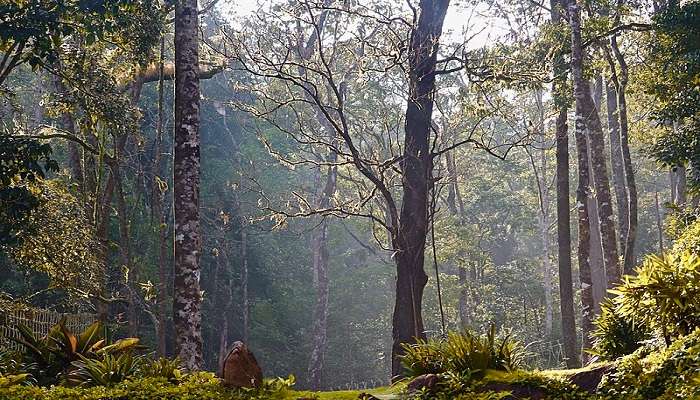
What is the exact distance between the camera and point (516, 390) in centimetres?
604

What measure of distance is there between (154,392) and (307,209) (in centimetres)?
721

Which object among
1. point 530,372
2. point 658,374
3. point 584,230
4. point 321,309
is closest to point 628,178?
point 584,230

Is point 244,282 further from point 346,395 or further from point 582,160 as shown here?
point 346,395

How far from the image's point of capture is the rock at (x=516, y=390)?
5.96 meters

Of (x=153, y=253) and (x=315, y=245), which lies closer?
(x=153, y=253)

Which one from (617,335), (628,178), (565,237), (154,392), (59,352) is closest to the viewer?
(154,392)

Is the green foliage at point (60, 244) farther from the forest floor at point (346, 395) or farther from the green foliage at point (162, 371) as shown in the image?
the forest floor at point (346, 395)

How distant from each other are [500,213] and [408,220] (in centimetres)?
2969

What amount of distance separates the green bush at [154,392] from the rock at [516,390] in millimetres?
1969

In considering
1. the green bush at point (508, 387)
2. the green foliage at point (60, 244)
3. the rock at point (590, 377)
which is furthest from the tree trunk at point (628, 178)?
the green foliage at point (60, 244)

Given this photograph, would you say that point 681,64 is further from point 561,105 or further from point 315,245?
point 315,245

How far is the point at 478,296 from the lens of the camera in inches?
1268

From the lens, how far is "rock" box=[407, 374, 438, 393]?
20.7 ft

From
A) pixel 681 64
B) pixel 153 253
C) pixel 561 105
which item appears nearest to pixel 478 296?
pixel 153 253
